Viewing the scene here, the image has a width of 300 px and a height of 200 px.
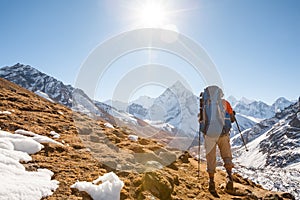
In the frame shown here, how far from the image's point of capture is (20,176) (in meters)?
5.41

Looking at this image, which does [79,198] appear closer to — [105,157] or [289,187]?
[105,157]

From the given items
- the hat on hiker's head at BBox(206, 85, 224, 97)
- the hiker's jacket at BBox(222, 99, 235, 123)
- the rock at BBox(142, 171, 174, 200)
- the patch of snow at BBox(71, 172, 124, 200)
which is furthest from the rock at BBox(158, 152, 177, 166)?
the patch of snow at BBox(71, 172, 124, 200)

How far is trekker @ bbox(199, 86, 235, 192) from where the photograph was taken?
942cm

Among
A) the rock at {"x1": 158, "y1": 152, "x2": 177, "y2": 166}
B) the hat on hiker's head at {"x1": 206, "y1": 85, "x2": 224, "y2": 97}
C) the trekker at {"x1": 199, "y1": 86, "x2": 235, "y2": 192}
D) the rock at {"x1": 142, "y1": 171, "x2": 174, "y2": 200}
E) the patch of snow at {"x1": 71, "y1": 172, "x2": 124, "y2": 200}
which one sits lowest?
the patch of snow at {"x1": 71, "y1": 172, "x2": 124, "y2": 200}

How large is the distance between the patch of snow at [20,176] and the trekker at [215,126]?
588 centimetres

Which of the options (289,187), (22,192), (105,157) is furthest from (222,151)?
(289,187)

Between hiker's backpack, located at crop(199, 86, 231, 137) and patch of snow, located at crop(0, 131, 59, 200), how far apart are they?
232 inches

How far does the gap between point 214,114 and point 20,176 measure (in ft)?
22.3

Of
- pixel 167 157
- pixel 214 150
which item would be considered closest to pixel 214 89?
pixel 214 150

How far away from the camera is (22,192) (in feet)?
15.5

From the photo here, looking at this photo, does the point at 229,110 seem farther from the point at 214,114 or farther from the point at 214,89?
the point at 214,89

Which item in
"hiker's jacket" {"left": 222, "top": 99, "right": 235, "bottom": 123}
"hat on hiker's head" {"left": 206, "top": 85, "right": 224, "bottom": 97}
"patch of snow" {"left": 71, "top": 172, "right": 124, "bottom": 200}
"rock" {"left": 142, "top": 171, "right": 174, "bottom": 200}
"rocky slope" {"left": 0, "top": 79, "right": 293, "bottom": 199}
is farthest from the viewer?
"hiker's jacket" {"left": 222, "top": 99, "right": 235, "bottom": 123}

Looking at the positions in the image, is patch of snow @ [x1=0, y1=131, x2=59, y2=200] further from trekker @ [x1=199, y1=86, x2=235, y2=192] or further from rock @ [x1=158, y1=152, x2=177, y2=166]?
trekker @ [x1=199, y1=86, x2=235, y2=192]

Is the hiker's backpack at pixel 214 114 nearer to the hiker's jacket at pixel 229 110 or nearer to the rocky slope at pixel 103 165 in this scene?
the hiker's jacket at pixel 229 110
